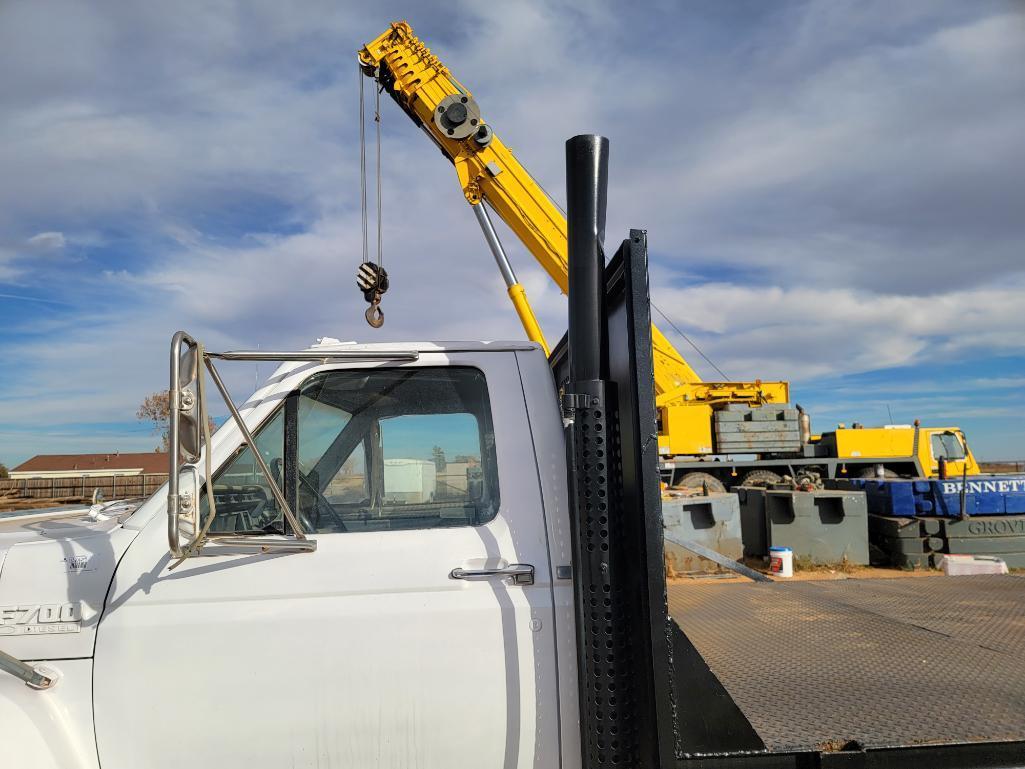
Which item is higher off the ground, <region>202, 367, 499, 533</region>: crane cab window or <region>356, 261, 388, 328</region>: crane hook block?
<region>356, 261, 388, 328</region>: crane hook block

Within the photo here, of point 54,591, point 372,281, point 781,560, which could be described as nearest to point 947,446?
point 781,560

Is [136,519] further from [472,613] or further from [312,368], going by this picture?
Result: [472,613]

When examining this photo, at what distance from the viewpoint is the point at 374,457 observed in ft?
7.75

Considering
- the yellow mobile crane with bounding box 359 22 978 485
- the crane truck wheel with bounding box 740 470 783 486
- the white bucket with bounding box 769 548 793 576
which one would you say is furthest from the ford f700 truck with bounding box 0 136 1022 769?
the crane truck wheel with bounding box 740 470 783 486

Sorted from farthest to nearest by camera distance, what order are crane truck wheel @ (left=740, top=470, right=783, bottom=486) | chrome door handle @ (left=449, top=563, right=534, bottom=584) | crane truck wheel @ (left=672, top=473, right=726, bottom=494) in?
crane truck wheel @ (left=740, top=470, right=783, bottom=486), crane truck wheel @ (left=672, top=473, right=726, bottom=494), chrome door handle @ (left=449, top=563, right=534, bottom=584)

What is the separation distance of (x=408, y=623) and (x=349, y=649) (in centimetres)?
17

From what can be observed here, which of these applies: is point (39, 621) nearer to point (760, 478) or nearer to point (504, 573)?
point (504, 573)

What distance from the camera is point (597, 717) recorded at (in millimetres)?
1873

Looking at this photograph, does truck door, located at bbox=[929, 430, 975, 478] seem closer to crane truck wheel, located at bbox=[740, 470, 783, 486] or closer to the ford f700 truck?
crane truck wheel, located at bbox=[740, 470, 783, 486]

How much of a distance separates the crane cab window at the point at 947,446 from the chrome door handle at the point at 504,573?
19.0 m

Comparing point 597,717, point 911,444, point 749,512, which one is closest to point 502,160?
point 749,512

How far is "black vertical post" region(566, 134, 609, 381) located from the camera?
→ 6.92 feet

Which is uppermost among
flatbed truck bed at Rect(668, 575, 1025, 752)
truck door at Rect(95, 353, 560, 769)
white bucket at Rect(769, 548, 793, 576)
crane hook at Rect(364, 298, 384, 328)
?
crane hook at Rect(364, 298, 384, 328)

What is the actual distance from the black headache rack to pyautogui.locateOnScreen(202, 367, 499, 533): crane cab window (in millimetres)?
365
